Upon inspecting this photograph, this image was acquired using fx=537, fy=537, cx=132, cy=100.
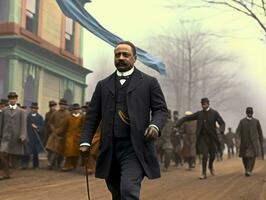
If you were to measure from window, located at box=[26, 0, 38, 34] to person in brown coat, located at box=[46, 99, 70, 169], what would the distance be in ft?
32.0

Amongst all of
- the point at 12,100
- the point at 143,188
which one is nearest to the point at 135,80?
the point at 143,188

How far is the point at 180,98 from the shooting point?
43.2m

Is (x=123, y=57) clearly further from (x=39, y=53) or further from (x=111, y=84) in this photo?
(x=39, y=53)

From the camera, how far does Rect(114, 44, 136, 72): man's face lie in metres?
4.78

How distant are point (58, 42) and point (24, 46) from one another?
390 cm

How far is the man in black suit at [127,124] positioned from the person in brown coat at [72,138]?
858 cm

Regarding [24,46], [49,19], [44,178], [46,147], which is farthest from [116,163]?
[49,19]

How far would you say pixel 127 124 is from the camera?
471 centimetres

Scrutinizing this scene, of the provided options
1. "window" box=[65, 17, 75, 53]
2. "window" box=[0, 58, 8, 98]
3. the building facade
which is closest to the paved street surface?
"window" box=[0, 58, 8, 98]

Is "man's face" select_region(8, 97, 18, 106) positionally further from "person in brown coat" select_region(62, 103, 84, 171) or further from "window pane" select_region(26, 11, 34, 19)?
"window pane" select_region(26, 11, 34, 19)

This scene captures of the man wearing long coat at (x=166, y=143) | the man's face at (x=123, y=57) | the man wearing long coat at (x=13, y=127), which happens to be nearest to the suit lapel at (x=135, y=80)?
the man's face at (x=123, y=57)

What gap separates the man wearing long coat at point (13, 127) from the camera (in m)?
11.4

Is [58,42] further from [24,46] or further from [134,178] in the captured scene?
[134,178]

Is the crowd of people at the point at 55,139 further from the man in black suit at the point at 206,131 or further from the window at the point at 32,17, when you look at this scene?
the window at the point at 32,17
